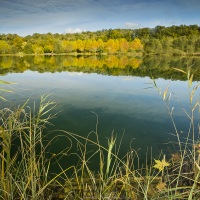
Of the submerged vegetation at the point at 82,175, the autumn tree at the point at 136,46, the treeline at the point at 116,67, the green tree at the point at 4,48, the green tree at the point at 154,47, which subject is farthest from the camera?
the autumn tree at the point at 136,46

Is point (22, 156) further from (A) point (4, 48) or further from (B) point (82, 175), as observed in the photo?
(A) point (4, 48)

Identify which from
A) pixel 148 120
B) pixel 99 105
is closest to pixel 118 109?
pixel 99 105

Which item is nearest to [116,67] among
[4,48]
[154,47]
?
[154,47]

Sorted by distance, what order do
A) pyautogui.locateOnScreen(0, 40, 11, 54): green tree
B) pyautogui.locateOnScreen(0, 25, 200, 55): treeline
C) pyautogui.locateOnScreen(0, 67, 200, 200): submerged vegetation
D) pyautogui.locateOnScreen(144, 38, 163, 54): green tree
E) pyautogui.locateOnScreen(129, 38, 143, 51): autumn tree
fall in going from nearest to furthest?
pyautogui.locateOnScreen(0, 67, 200, 200): submerged vegetation, pyautogui.locateOnScreen(0, 40, 11, 54): green tree, pyautogui.locateOnScreen(0, 25, 200, 55): treeline, pyautogui.locateOnScreen(144, 38, 163, 54): green tree, pyautogui.locateOnScreen(129, 38, 143, 51): autumn tree

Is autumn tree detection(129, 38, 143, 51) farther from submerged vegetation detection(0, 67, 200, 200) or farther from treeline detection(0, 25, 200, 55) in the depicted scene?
submerged vegetation detection(0, 67, 200, 200)

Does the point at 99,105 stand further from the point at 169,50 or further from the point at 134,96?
the point at 169,50

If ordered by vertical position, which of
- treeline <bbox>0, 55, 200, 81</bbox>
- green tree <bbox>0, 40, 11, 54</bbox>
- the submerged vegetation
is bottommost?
the submerged vegetation

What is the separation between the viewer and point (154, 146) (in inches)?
243

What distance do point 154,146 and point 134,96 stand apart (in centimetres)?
702

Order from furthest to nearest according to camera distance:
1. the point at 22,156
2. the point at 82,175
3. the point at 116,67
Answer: the point at 116,67 < the point at 82,175 < the point at 22,156

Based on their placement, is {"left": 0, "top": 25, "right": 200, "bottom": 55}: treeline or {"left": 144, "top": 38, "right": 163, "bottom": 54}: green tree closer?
{"left": 0, "top": 25, "right": 200, "bottom": 55}: treeline

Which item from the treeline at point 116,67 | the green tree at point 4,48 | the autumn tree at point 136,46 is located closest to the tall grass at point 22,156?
the treeline at point 116,67

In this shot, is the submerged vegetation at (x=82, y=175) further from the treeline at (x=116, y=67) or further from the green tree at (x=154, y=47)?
the green tree at (x=154, y=47)

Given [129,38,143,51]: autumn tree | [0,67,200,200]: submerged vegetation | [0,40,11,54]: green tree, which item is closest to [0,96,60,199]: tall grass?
[0,67,200,200]: submerged vegetation
